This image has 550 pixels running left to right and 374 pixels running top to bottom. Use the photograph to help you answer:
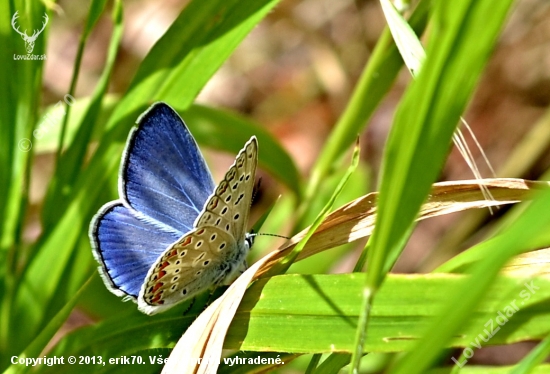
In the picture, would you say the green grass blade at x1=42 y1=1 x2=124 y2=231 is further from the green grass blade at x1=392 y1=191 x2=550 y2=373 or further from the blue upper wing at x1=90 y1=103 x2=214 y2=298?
the green grass blade at x1=392 y1=191 x2=550 y2=373

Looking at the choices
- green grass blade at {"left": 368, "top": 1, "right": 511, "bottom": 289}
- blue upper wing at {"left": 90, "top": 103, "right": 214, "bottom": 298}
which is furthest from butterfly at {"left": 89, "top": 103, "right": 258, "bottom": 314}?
green grass blade at {"left": 368, "top": 1, "right": 511, "bottom": 289}

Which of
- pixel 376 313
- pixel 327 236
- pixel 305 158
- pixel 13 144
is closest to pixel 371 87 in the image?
pixel 327 236

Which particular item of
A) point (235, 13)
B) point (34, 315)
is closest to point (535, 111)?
point (235, 13)

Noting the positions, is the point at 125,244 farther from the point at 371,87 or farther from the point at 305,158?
the point at 305,158

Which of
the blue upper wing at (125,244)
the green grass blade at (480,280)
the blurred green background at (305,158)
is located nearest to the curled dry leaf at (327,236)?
the blurred green background at (305,158)

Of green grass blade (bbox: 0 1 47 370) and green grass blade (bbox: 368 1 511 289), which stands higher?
green grass blade (bbox: 368 1 511 289)

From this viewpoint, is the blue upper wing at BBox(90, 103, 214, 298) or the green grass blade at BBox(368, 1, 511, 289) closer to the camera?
the green grass blade at BBox(368, 1, 511, 289)

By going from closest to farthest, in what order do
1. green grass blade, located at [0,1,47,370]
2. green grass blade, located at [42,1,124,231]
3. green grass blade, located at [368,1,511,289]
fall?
green grass blade, located at [368,1,511,289], green grass blade, located at [0,1,47,370], green grass blade, located at [42,1,124,231]
